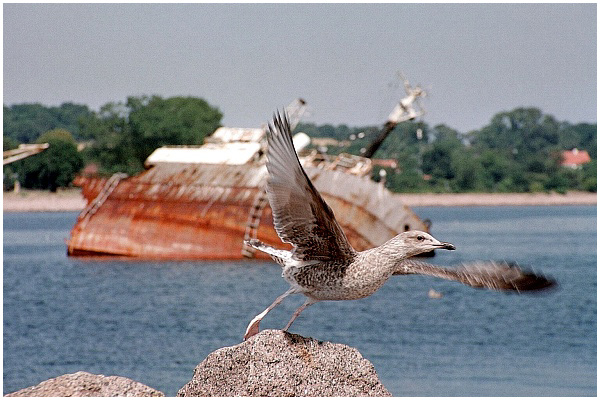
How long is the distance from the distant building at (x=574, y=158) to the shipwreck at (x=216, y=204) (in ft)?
309

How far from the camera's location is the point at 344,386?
8531 millimetres

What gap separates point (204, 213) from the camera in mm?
42750

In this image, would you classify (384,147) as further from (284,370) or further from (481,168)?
(284,370)

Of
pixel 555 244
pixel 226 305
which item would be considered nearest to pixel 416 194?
pixel 555 244

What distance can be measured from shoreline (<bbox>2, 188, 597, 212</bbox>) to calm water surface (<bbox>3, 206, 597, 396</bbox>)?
64.6 metres

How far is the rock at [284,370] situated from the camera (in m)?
8.35

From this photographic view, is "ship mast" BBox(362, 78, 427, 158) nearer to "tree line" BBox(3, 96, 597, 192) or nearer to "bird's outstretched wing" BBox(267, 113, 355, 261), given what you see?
"tree line" BBox(3, 96, 597, 192)

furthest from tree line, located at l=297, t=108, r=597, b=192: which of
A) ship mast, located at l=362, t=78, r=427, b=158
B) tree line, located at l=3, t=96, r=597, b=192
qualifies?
ship mast, located at l=362, t=78, r=427, b=158

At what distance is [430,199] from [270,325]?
350 feet

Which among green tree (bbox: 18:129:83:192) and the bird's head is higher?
green tree (bbox: 18:129:83:192)

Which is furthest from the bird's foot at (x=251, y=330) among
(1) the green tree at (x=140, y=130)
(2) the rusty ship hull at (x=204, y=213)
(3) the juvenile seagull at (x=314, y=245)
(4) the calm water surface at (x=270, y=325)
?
(1) the green tree at (x=140, y=130)

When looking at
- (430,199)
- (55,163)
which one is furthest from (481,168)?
(55,163)

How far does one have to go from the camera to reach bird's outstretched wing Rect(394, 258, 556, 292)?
8.80 metres

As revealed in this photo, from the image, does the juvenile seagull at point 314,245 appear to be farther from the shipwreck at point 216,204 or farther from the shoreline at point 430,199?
the shoreline at point 430,199
